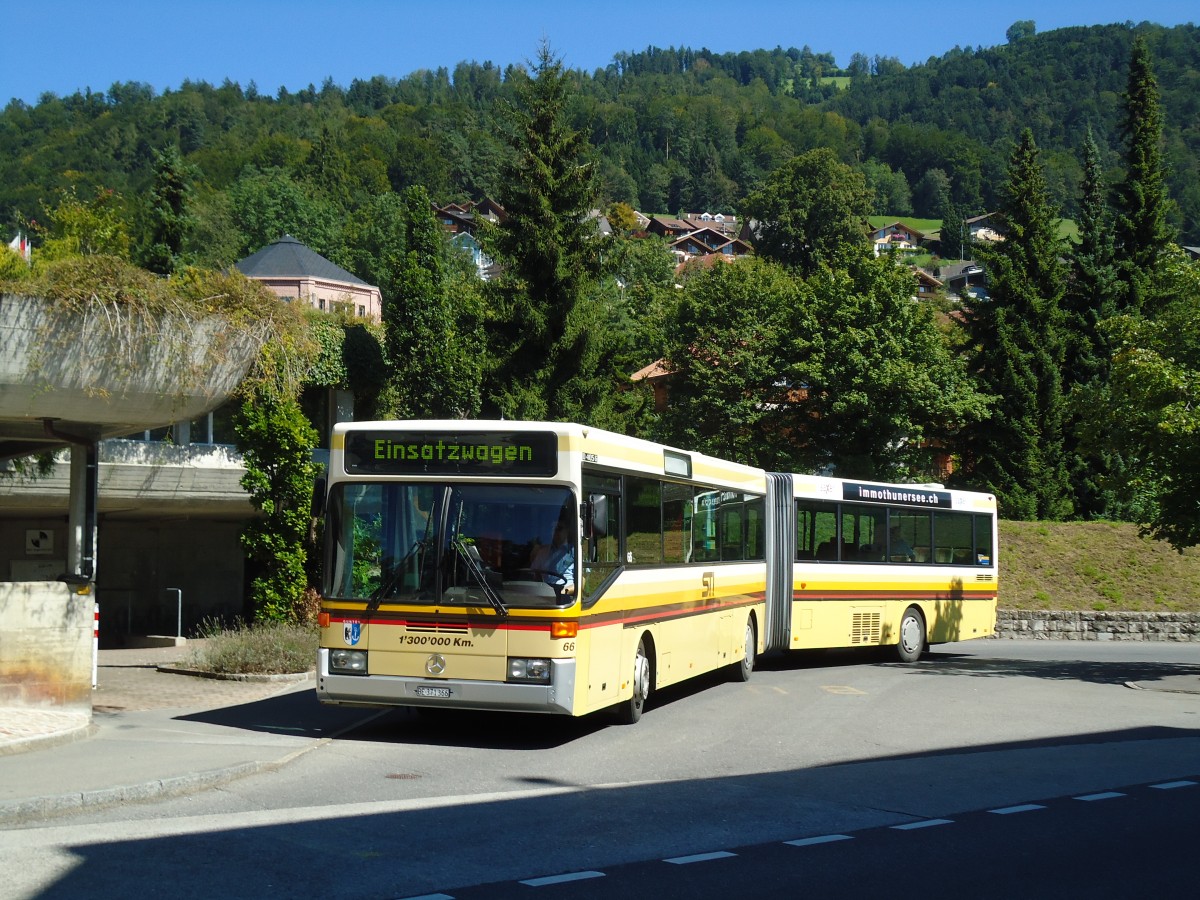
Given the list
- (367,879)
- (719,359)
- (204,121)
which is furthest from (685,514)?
(204,121)

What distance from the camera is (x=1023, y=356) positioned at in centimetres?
5109

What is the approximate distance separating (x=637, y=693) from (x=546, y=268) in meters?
27.3

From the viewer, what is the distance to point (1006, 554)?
127ft

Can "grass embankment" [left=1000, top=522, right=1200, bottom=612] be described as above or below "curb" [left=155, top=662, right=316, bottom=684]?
above

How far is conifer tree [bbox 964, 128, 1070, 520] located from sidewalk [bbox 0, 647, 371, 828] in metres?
37.0

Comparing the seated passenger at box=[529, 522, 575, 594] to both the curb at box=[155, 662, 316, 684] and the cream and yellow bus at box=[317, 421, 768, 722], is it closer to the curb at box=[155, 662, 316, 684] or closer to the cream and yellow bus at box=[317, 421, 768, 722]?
the cream and yellow bus at box=[317, 421, 768, 722]

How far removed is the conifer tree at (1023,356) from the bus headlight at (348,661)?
128 ft

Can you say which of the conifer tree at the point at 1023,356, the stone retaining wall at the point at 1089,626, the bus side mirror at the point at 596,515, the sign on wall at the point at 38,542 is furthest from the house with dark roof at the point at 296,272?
the bus side mirror at the point at 596,515

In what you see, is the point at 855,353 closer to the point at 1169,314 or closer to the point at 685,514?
the point at 1169,314

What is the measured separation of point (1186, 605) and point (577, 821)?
3230cm

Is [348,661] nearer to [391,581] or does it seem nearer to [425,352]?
[391,581]

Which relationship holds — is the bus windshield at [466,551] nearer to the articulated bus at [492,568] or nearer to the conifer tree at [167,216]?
the articulated bus at [492,568]

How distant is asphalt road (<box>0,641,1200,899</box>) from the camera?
741 cm

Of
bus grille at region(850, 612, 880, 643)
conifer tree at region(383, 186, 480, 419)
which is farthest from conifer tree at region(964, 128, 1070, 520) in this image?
bus grille at region(850, 612, 880, 643)
